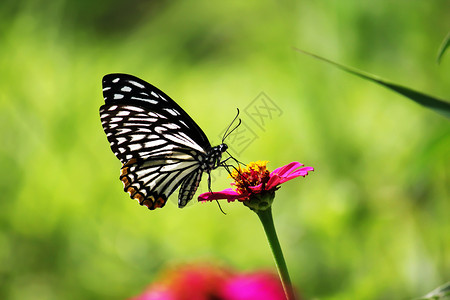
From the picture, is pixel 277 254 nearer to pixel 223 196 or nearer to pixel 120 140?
pixel 223 196

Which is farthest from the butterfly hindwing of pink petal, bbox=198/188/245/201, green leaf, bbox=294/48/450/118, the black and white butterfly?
green leaf, bbox=294/48/450/118

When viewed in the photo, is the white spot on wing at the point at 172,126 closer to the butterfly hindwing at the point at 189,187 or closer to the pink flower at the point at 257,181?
the butterfly hindwing at the point at 189,187

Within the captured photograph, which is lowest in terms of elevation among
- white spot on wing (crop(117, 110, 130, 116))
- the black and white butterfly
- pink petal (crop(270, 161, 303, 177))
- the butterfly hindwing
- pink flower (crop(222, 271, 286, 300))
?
pink flower (crop(222, 271, 286, 300))

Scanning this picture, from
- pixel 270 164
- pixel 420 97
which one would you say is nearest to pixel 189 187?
pixel 420 97

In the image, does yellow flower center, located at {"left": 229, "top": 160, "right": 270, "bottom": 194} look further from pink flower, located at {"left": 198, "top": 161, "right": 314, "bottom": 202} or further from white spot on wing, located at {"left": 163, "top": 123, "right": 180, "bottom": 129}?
white spot on wing, located at {"left": 163, "top": 123, "right": 180, "bottom": 129}

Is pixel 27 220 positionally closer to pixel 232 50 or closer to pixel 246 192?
pixel 246 192
